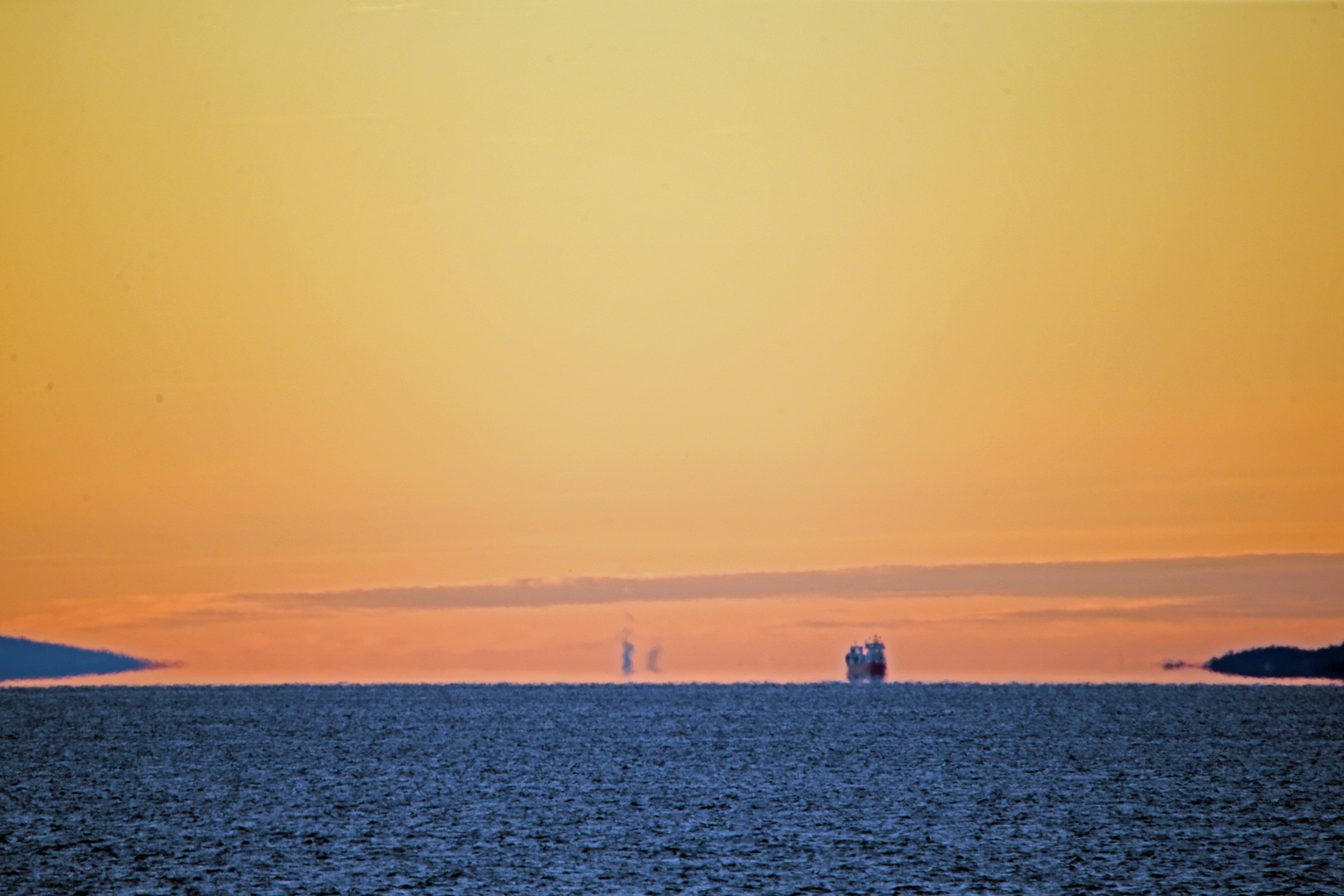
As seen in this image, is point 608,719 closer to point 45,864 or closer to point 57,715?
point 57,715

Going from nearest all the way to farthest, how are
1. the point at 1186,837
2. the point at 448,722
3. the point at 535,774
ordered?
1. the point at 1186,837
2. the point at 535,774
3. the point at 448,722

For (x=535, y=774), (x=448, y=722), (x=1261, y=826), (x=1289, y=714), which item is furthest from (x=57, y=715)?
(x=1261, y=826)

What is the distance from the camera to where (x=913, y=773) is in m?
83.4

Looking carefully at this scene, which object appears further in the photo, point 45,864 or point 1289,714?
point 1289,714

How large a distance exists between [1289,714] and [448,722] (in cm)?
10550

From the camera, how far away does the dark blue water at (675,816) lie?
44031 mm

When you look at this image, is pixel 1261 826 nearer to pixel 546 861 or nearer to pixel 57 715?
pixel 546 861

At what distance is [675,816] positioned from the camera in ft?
196

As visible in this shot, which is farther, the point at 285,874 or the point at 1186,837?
the point at 1186,837

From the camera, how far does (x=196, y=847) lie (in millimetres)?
51000

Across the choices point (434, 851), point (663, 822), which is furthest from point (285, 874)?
point (663, 822)

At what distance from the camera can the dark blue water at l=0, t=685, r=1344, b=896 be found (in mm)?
44031

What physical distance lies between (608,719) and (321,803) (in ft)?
333

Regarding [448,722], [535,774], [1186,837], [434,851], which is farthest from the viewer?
[448,722]
